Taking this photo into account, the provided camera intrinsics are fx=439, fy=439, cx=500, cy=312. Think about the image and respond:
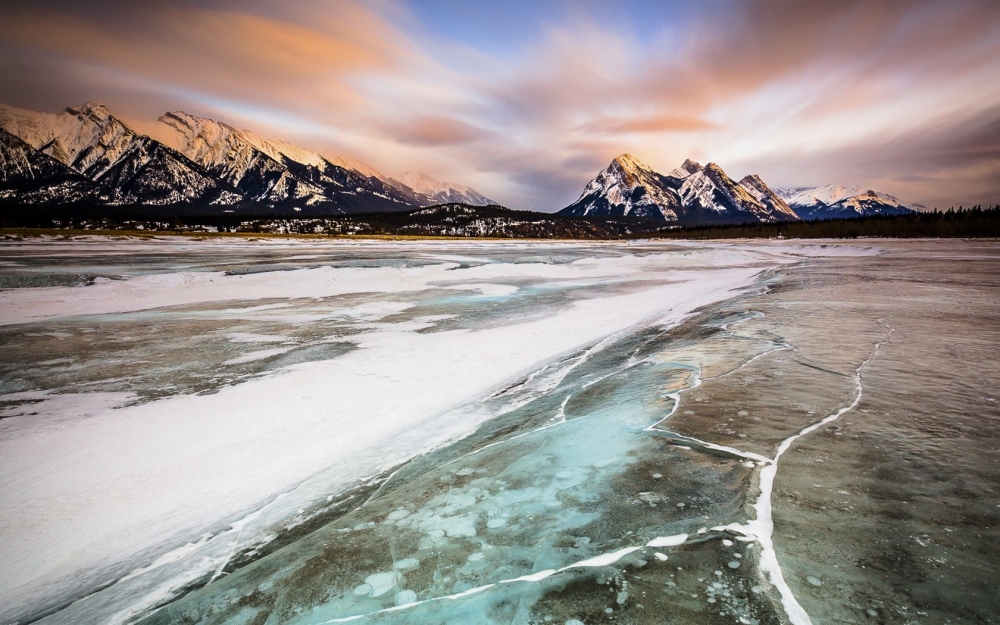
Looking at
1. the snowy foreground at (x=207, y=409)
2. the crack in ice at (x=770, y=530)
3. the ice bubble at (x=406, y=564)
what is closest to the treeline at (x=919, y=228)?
the snowy foreground at (x=207, y=409)

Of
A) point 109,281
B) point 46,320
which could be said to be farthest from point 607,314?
point 109,281

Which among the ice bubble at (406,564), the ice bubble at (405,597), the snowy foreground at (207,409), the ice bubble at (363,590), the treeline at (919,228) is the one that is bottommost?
the snowy foreground at (207,409)

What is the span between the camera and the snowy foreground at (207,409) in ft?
12.0

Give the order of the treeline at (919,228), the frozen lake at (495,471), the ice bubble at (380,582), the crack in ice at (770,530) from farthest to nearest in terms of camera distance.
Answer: the treeline at (919,228) → the ice bubble at (380,582) → the frozen lake at (495,471) → the crack in ice at (770,530)

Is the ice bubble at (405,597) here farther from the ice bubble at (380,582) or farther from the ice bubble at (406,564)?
the ice bubble at (406,564)

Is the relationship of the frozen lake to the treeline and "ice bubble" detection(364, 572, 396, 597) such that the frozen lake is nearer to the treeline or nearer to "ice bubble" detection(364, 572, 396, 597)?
"ice bubble" detection(364, 572, 396, 597)

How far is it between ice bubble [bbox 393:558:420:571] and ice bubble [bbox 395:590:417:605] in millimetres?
200

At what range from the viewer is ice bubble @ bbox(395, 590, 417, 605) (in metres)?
2.33

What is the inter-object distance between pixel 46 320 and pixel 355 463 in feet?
40.5

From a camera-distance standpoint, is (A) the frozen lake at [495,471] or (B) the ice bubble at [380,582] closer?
(A) the frozen lake at [495,471]

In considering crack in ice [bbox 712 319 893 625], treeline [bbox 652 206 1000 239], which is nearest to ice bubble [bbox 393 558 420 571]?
crack in ice [bbox 712 319 893 625]

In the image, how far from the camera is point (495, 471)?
3.82 m

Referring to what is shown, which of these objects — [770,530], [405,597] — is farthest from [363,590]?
[770,530]

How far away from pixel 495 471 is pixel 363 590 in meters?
1.55
